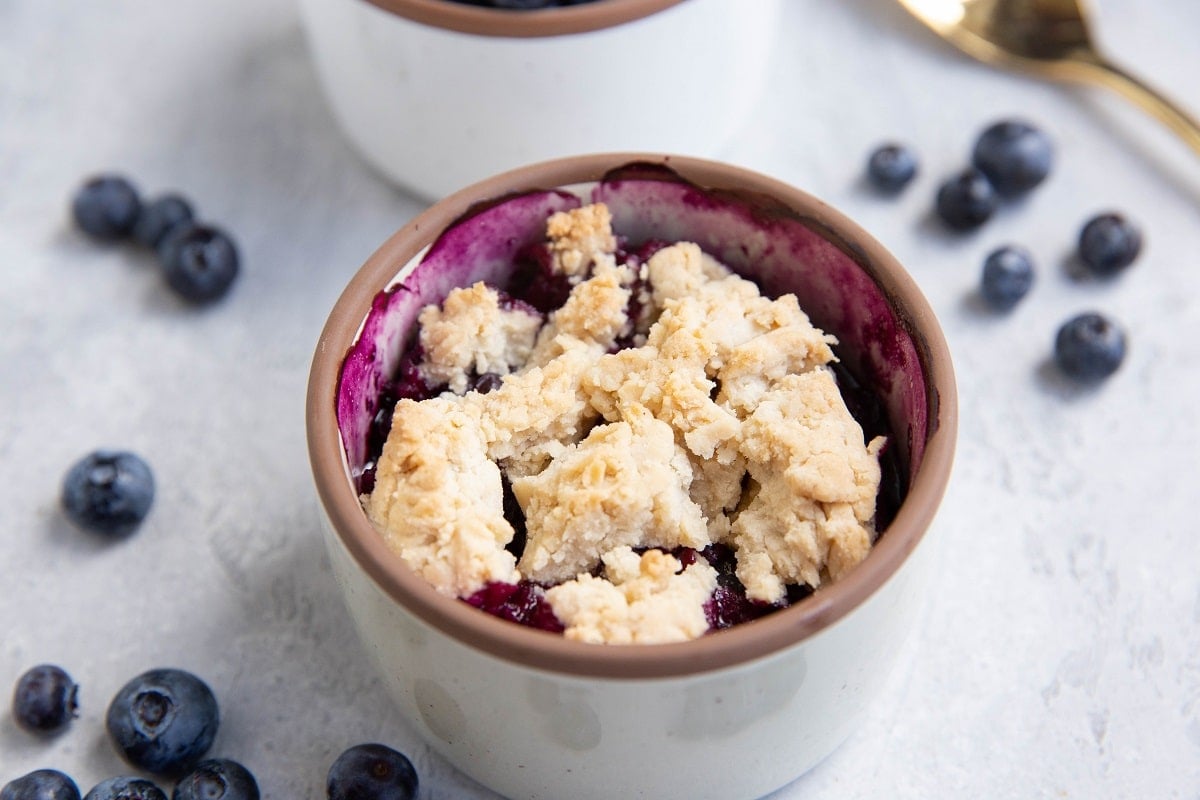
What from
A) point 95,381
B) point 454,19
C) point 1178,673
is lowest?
point 95,381

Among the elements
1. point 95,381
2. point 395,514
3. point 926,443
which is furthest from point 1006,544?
point 95,381

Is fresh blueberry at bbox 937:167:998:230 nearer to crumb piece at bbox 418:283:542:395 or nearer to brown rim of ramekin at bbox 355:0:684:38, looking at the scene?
brown rim of ramekin at bbox 355:0:684:38

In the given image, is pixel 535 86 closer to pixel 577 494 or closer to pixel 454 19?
pixel 454 19

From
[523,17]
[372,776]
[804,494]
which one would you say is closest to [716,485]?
[804,494]

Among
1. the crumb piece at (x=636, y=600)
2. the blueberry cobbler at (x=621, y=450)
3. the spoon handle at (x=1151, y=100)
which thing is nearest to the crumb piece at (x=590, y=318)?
the blueberry cobbler at (x=621, y=450)

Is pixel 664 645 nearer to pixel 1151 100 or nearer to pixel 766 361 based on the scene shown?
pixel 766 361

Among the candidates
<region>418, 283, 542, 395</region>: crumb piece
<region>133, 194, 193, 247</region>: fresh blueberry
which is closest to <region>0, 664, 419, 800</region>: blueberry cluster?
<region>418, 283, 542, 395</region>: crumb piece
